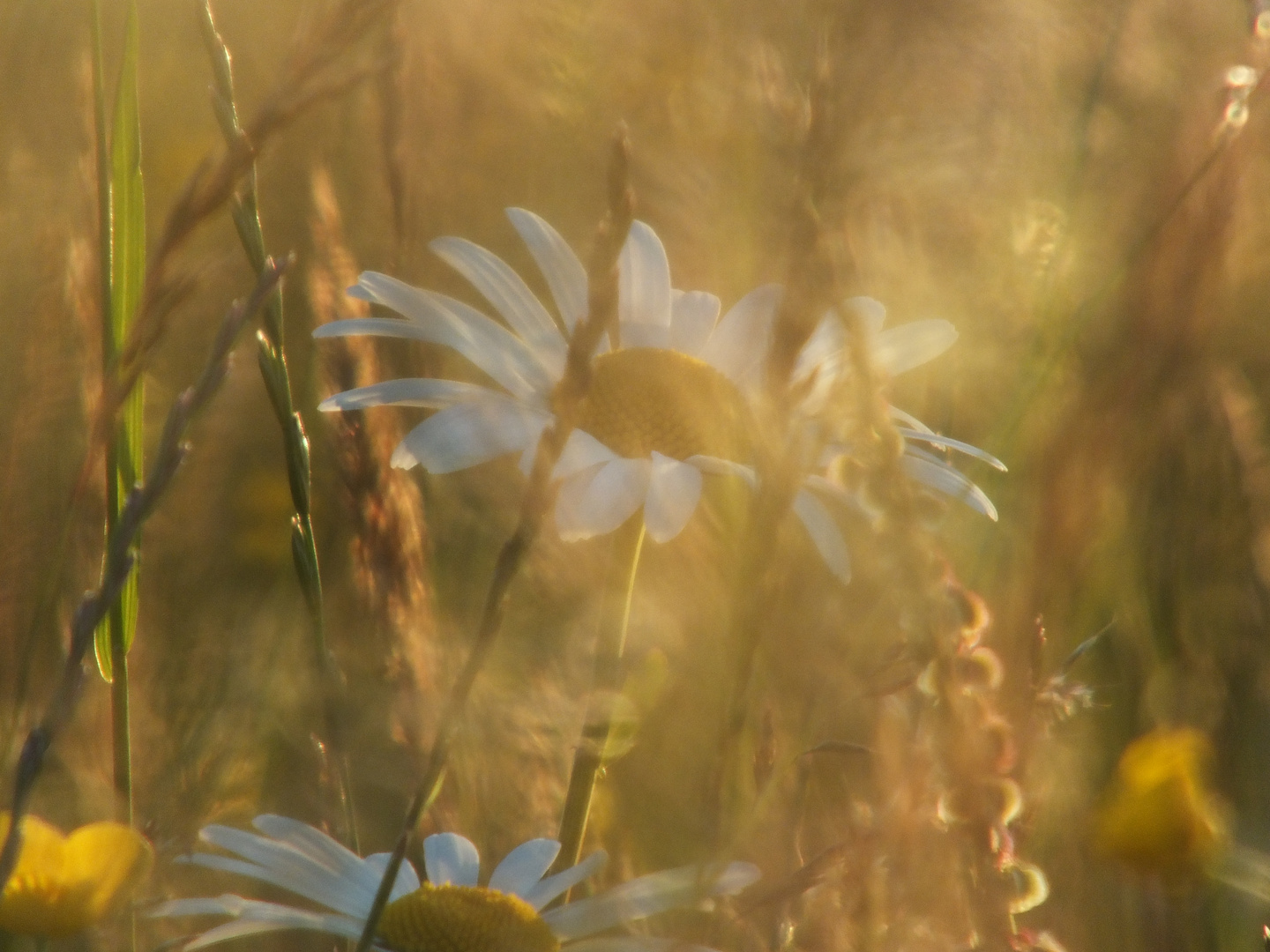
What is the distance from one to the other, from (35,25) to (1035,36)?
1686 millimetres

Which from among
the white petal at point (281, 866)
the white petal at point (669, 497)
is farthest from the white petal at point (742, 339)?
the white petal at point (281, 866)

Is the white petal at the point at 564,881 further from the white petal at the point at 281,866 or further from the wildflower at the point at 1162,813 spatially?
the wildflower at the point at 1162,813

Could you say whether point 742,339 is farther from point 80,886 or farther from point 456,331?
point 80,886

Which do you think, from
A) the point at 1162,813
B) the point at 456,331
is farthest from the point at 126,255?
the point at 1162,813

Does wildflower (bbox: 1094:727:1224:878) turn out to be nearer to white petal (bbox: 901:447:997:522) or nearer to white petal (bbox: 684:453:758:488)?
white petal (bbox: 901:447:997:522)

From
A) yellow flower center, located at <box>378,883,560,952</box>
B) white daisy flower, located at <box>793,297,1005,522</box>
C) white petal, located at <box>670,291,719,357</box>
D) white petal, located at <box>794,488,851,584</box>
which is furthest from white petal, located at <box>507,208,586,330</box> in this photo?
yellow flower center, located at <box>378,883,560,952</box>

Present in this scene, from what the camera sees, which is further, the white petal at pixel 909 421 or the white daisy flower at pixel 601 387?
the white petal at pixel 909 421

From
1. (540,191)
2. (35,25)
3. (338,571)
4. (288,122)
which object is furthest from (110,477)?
(35,25)

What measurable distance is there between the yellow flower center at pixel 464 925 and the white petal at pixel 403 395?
0.34 meters

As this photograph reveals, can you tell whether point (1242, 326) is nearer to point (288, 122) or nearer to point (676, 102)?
point (676, 102)

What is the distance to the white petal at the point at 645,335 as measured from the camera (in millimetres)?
1334

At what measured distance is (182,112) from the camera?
8.45 feet

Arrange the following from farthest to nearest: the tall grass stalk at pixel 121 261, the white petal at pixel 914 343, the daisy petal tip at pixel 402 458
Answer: the white petal at pixel 914 343 < the daisy petal tip at pixel 402 458 < the tall grass stalk at pixel 121 261

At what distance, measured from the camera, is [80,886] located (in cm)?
63
